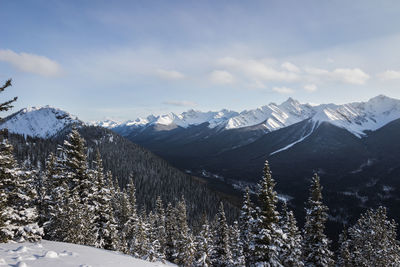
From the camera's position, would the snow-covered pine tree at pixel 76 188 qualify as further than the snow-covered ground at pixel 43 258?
Yes

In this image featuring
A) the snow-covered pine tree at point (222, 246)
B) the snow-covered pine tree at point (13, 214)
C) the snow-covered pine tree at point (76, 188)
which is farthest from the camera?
the snow-covered pine tree at point (222, 246)

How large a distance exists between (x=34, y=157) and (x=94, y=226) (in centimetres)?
17076

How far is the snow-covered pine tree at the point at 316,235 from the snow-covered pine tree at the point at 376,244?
1487 centimetres

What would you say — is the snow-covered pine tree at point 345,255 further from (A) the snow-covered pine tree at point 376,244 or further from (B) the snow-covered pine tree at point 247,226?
(B) the snow-covered pine tree at point 247,226

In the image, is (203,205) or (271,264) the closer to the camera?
(271,264)

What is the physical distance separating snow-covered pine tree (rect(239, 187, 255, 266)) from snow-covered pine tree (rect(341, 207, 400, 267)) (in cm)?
2106

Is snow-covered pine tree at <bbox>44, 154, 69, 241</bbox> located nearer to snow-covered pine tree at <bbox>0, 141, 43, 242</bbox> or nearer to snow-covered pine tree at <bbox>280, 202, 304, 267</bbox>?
snow-covered pine tree at <bbox>0, 141, 43, 242</bbox>

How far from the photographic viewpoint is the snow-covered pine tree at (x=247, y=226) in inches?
993

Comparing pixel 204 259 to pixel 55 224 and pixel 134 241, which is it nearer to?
pixel 134 241

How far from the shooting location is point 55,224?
86.1 feet

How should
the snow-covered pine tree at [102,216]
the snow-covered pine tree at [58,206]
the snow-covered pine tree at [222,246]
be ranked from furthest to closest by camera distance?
1. the snow-covered pine tree at [222,246]
2. the snow-covered pine tree at [102,216]
3. the snow-covered pine tree at [58,206]

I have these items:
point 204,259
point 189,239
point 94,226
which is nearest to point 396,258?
point 204,259

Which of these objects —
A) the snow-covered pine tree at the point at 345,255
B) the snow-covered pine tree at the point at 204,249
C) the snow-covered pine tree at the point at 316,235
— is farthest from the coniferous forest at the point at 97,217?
the snow-covered pine tree at the point at 204,249

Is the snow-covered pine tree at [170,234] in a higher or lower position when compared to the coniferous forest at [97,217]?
lower
